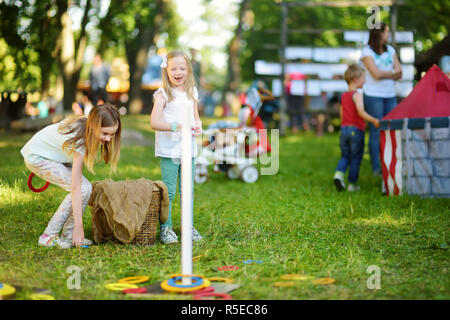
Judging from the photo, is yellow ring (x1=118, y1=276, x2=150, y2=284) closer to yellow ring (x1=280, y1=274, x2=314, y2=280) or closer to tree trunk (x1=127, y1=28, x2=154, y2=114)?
yellow ring (x1=280, y1=274, x2=314, y2=280)

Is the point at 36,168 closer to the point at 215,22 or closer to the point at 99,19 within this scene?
the point at 99,19

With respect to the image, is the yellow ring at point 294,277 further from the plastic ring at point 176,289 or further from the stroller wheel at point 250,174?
the stroller wheel at point 250,174

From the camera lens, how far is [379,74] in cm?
682

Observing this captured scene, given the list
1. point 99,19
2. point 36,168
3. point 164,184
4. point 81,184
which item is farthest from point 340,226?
point 99,19

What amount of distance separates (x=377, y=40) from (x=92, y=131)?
14.0 feet

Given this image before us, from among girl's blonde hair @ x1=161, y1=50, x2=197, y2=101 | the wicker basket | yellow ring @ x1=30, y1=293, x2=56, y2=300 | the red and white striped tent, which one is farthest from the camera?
the red and white striped tent

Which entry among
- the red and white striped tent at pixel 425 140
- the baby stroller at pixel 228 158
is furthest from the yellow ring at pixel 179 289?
the baby stroller at pixel 228 158

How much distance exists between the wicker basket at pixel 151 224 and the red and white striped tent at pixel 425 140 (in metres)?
2.84

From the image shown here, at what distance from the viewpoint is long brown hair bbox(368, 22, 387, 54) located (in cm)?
691

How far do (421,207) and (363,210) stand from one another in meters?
0.57

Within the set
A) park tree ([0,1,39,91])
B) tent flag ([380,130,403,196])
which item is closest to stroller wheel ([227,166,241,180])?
tent flag ([380,130,403,196])

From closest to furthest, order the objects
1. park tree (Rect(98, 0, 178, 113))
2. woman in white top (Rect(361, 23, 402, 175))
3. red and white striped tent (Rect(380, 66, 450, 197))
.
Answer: red and white striped tent (Rect(380, 66, 450, 197)) → woman in white top (Rect(361, 23, 402, 175)) → park tree (Rect(98, 0, 178, 113))

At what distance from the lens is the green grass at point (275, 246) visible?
305 centimetres

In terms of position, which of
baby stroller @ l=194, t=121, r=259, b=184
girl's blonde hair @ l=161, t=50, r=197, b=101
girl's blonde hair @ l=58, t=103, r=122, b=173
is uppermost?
girl's blonde hair @ l=161, t=50, r=197, b=101
